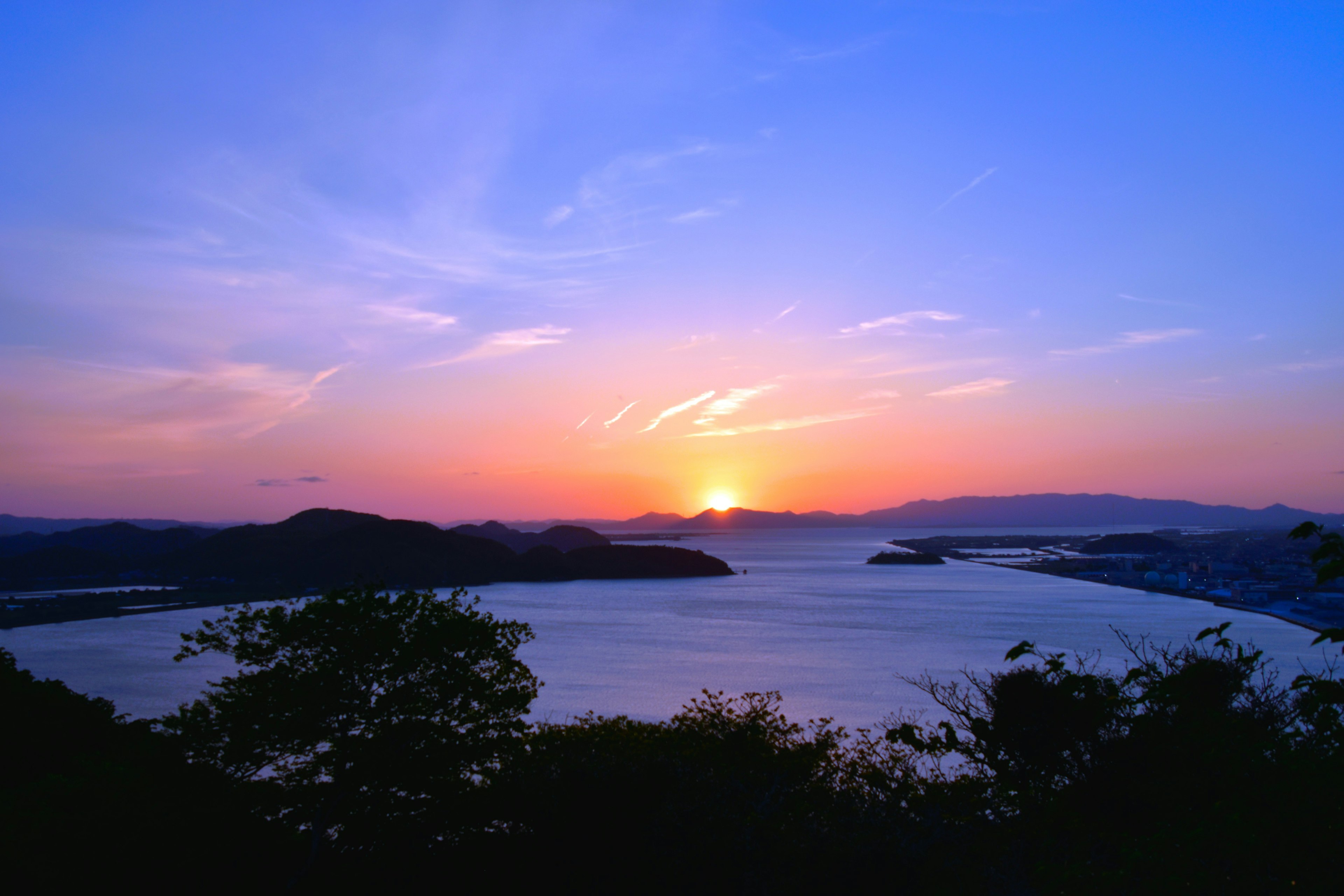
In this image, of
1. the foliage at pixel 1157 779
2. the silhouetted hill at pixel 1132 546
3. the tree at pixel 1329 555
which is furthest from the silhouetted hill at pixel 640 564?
the tree at pixel 1329 555

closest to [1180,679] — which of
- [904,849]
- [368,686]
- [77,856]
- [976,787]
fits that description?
[904,849]

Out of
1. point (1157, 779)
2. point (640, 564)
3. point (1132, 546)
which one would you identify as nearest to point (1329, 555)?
point (1157, 779)

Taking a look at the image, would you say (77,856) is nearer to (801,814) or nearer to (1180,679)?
(801,814)

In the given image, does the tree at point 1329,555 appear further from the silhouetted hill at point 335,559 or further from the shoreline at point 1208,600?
the silhouetted hill at point 335,559

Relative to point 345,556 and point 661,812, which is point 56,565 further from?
point 661,812

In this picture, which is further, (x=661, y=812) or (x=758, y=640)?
(x=758, y=640)

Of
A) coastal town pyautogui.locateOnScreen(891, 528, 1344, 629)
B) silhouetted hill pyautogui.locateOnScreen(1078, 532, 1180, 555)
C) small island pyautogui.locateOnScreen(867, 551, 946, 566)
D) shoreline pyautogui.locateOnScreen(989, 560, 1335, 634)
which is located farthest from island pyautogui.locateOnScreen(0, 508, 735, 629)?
silhouetted hill pyautogui.locateOnScreen(1078, 532, 1180, 555)
